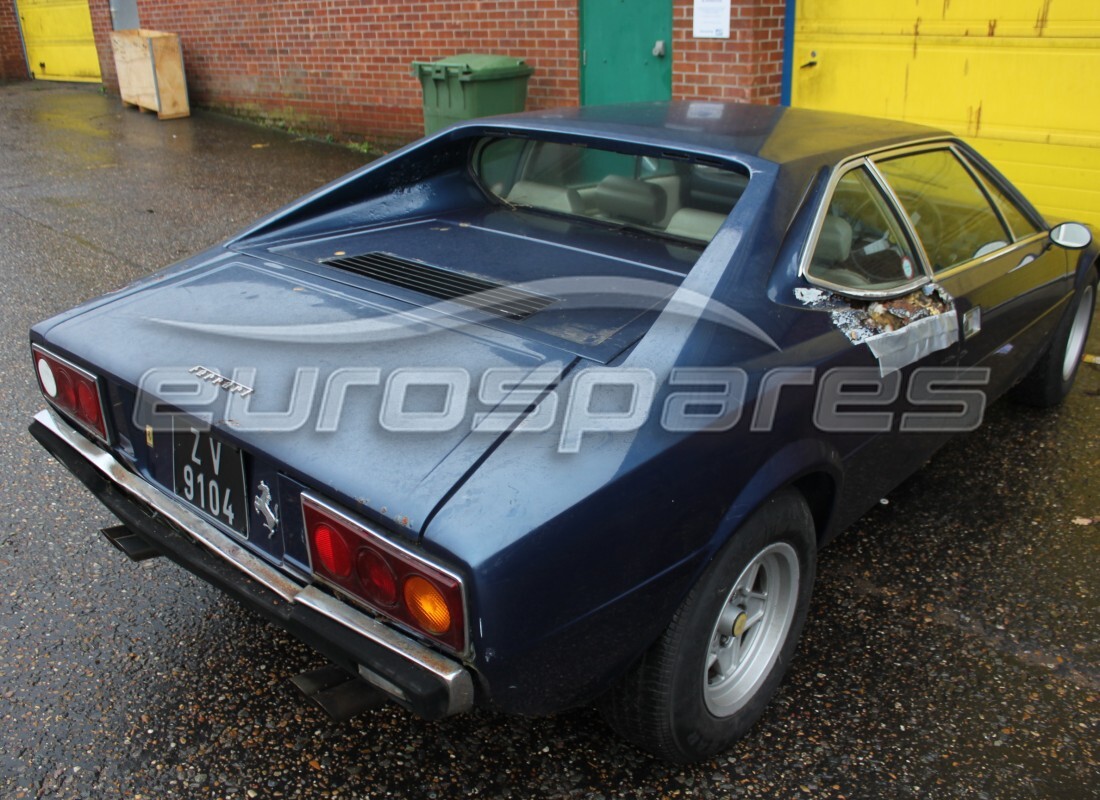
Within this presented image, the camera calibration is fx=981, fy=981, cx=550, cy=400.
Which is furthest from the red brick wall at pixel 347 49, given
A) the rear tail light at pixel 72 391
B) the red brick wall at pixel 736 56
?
the rear tail light at pixel 72 391

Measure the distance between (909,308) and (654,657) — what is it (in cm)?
131

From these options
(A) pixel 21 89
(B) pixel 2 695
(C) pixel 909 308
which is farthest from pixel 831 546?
(A) pixel 21 89

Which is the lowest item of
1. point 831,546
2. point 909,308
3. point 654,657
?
point 831,546

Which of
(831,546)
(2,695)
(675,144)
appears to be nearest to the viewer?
(2,695)

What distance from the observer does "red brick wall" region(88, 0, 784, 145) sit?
23.8 ft

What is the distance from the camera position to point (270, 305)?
2.70 metres

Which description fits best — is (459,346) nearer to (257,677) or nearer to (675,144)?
(675,144)

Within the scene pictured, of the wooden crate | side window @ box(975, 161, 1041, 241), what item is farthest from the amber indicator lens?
the wooden crate

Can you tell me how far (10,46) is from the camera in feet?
57.3

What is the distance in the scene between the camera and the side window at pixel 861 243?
2.73 m

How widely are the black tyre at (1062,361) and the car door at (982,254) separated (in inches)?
14.4

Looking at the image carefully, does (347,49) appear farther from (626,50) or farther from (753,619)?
(753,619)

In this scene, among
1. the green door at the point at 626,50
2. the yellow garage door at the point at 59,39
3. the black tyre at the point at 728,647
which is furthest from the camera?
the yellow garage door at the point at 59,39

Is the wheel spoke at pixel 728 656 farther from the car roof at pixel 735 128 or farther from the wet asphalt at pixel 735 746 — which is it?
the car roof at pixel 735 128
